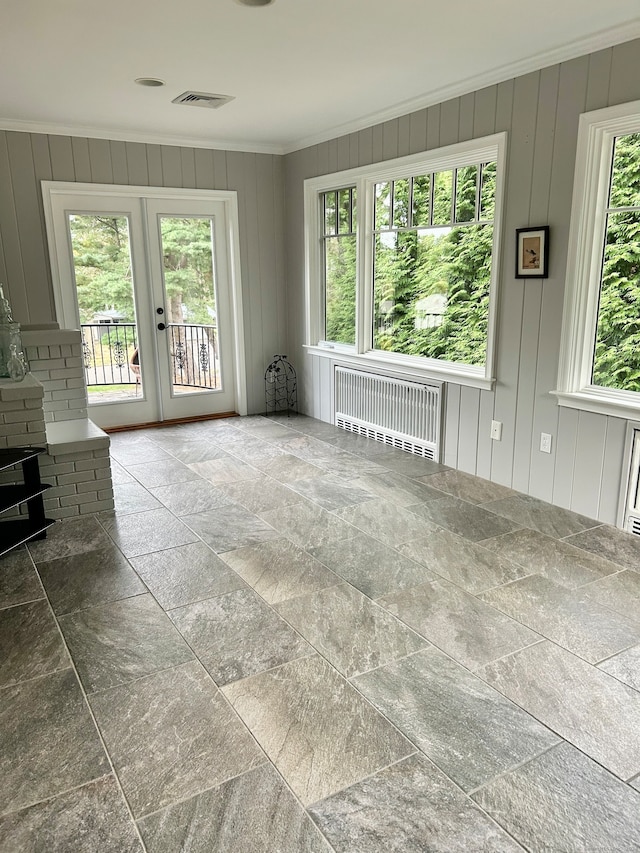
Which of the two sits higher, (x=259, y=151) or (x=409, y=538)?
(x=259, y=151)

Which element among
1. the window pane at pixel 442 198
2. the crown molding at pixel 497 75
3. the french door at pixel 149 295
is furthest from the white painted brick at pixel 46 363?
the crown molding at pixel 497 75

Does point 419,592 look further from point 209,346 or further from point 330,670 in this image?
point 209,346

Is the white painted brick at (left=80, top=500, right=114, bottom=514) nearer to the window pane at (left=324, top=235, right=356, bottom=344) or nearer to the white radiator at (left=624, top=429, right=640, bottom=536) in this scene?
the window pane at (left=324, top=235, right=356, bottom=344)

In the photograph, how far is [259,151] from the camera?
5707 mm

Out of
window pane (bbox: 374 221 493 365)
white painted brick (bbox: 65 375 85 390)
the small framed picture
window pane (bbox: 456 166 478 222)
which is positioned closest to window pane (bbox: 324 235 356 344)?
window pane (bbox: 374 221 493 365)

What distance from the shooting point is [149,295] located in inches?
218

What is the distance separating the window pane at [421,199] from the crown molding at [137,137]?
5.89 feet

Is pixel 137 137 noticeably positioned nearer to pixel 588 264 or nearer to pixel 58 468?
pixel 58 468

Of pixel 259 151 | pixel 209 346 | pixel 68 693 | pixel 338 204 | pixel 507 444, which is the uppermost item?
pixel 259 151

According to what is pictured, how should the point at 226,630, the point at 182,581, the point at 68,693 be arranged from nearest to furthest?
the point at 68,693 → the point at 226,630 → the point at 182,581

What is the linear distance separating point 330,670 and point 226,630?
1.57 feet

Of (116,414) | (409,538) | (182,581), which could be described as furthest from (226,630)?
(116,414)

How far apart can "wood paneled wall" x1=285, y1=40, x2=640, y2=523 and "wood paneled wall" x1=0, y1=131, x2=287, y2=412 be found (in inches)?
71.2

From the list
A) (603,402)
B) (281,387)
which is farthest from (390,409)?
(603,402)
